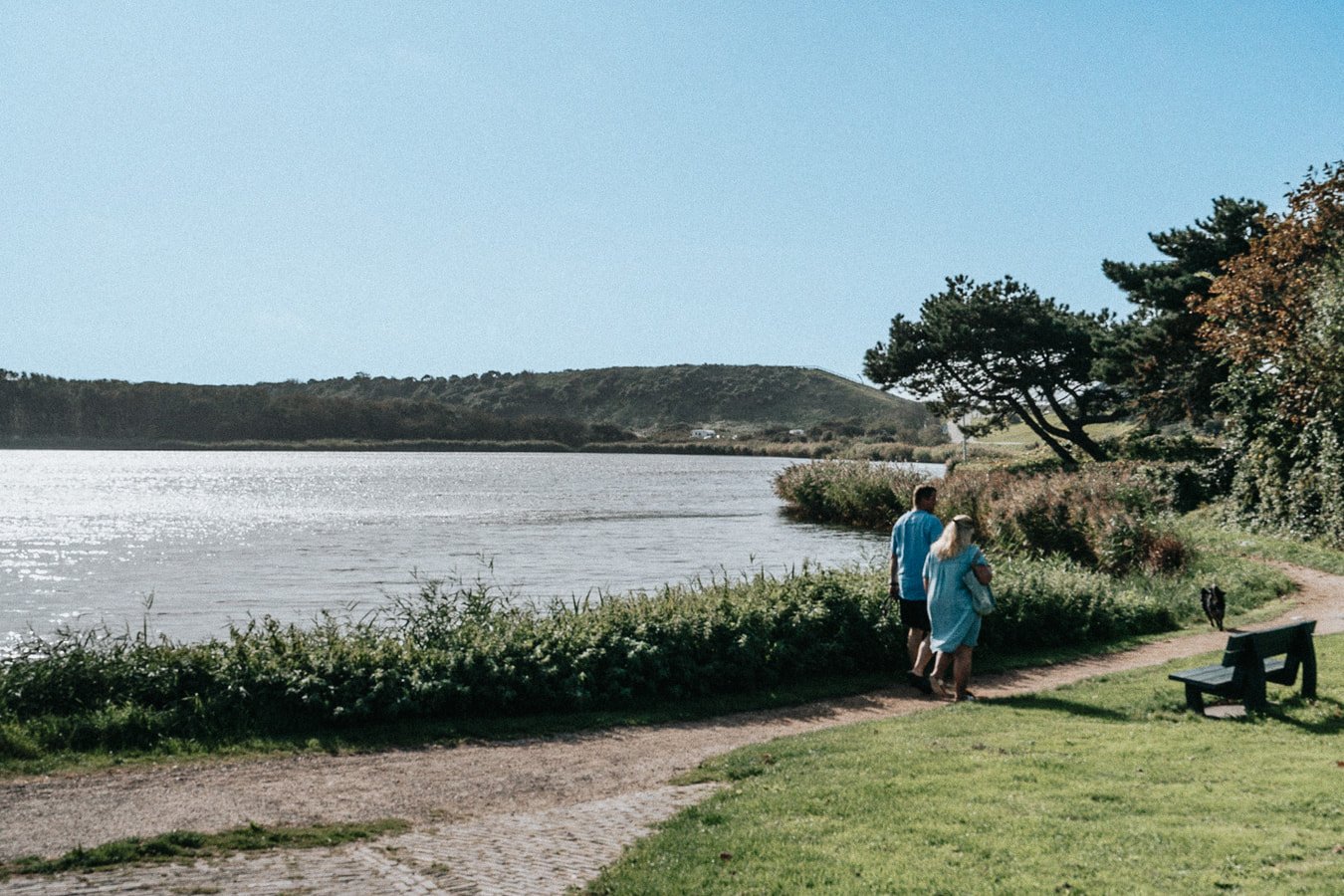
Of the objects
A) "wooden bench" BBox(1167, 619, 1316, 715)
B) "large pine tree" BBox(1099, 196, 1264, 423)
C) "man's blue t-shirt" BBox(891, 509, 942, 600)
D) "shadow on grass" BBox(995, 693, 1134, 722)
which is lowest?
"shadow on grass" BBox(995, 693, 1134, 722)

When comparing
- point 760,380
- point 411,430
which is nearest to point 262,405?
point 411,430

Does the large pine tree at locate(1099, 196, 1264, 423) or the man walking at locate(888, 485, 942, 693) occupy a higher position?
the large pine tree at locate(1099, 196, 1264, 423)

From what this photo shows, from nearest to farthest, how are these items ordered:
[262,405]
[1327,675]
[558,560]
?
[1327,675] < [558,560] < [262,405]

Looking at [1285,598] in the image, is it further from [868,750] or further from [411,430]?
[411,430]

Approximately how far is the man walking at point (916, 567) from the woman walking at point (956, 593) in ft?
1.15

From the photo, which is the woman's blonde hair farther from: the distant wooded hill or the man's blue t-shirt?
the distant wooded hill

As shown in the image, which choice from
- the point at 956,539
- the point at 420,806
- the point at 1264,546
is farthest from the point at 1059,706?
the point at 1264,546

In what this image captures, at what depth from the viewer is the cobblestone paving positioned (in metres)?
4.60

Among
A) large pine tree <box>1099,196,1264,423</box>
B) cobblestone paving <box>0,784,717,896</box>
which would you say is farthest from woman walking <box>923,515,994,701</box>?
large pine tree <box>1099,196,1264,423</box>

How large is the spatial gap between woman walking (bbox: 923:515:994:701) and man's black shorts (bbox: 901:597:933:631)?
45 centimetres

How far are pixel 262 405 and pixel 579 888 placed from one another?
143 metres

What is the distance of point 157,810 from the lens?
6363mm

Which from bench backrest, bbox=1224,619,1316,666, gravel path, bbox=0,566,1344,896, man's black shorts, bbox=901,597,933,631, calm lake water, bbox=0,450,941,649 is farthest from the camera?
calm lake water, bbox=0,450,941,649

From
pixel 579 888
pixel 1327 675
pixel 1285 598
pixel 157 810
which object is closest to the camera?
pixel 579 888
